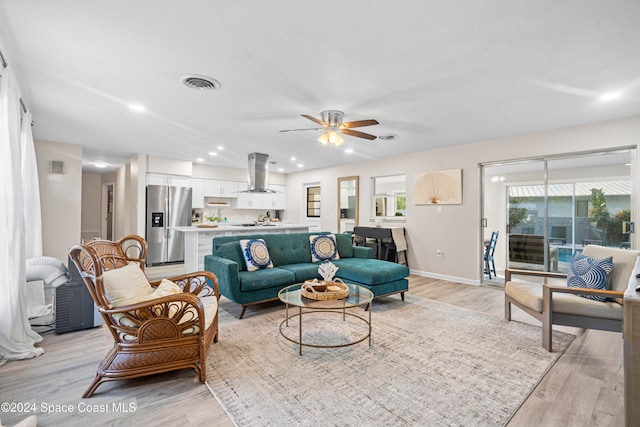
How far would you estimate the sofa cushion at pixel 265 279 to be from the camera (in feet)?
10.9

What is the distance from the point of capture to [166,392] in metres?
1.95

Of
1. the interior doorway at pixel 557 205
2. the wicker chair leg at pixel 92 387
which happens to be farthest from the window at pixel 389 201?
the wicker chair leg at pixel 92 387

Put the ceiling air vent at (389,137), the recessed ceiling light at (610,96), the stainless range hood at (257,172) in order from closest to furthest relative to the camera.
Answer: the recessed ceiling light at (610,96), the ceiling air vent at (389,137), the stainless range hood at (257,172)

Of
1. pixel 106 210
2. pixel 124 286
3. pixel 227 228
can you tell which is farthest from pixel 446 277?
pixel 106 210

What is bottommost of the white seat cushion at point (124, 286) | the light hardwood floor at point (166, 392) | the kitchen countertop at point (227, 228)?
the light hardwood floor at point (166, 392)

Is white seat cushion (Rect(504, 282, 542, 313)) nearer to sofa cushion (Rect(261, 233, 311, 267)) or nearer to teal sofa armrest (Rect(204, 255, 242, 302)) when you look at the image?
sofa cushion (Rect(261, 233, 311, 267))

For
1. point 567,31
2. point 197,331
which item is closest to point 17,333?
point 197,331

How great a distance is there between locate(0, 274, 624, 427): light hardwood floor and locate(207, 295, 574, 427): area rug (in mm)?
98

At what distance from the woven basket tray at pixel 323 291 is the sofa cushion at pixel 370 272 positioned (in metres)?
0.88

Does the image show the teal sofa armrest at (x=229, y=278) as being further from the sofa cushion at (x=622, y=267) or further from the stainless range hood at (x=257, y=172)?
the sofa cushion at (x=622, y=267)

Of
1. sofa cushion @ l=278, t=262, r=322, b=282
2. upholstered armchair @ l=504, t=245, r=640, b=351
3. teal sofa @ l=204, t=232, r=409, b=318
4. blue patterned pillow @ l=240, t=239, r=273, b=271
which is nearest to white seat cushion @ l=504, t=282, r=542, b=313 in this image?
upholstered armchair @ l=504, t=245, r=640, b=351

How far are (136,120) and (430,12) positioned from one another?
3.86 meters

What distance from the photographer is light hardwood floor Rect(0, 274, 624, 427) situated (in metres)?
1.72

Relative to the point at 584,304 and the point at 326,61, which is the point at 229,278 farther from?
the point at 584,304
